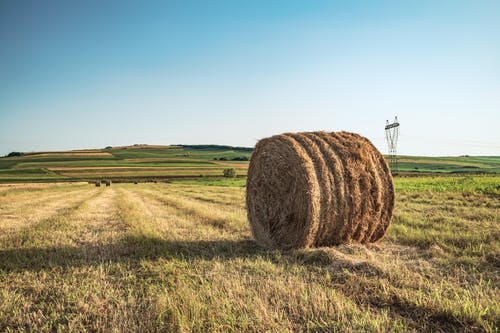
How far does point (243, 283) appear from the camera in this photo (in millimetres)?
4746

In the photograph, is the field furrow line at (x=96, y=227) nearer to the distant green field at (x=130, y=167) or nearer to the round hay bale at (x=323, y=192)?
the round hay bale at (x=323, y=192)

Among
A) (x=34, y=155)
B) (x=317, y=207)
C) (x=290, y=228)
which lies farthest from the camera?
(x=34, y=155)

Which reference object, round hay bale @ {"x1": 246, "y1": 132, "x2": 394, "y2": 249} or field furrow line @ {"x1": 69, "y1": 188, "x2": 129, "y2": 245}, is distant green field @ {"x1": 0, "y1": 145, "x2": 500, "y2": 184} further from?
round hay bale @ {"x1": 246, "y1": 132, "x2": 394, "y2": 249}

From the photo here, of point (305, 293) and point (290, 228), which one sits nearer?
point (305, 293)

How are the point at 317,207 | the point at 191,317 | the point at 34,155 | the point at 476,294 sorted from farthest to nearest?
the point at 34,155, the point at 317,207, the point at 476,294, the point at 191,317

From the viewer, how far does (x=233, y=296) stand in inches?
165

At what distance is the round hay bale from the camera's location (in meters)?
6.90

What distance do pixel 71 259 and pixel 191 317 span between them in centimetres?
Result: 369

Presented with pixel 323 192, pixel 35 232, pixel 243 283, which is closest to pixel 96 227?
pixel 35 232

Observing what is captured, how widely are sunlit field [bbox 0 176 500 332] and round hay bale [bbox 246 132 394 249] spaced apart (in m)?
0.41

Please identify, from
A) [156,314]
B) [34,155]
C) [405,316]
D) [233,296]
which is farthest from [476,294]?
[34,155]

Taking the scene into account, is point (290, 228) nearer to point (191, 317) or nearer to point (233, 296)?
point (233, 296)

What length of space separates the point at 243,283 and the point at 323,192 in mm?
2830

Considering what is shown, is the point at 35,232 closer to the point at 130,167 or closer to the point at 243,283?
the point at 243,283
